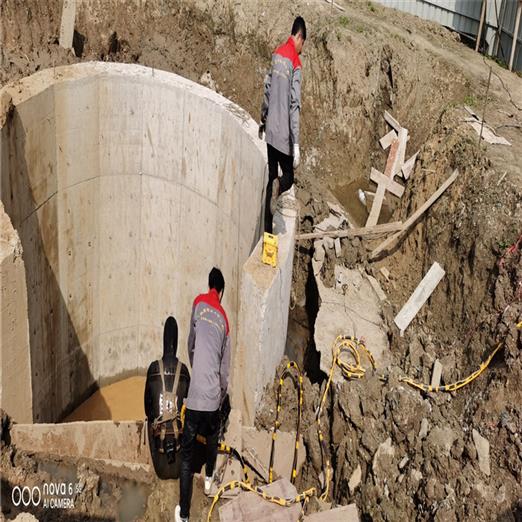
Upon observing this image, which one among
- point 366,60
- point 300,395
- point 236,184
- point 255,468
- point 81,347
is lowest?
point 81,347

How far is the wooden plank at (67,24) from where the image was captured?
41.9 feet

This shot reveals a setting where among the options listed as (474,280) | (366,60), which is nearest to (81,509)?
(474,280)

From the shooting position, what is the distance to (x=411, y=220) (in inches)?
416

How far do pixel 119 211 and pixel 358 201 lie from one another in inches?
148

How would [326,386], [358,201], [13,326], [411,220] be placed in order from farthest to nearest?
[358,201], [411,220], [326,386], [13,326]

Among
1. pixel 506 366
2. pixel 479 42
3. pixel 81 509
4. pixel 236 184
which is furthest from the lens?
pixel 479 42

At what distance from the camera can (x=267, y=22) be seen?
12.8 meters

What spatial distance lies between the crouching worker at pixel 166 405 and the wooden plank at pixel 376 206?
3.68 meters

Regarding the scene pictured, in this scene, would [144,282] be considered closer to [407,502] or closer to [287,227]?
[287,227]

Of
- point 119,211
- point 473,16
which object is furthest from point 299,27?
point 473,16

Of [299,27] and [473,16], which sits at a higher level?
[299,27]

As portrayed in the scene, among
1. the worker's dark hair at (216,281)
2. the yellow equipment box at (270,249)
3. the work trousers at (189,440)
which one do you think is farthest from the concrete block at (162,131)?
the work trousers at (189,440)

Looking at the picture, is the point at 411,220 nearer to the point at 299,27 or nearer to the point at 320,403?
the point at 320,403

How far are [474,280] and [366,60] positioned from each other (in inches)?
176
